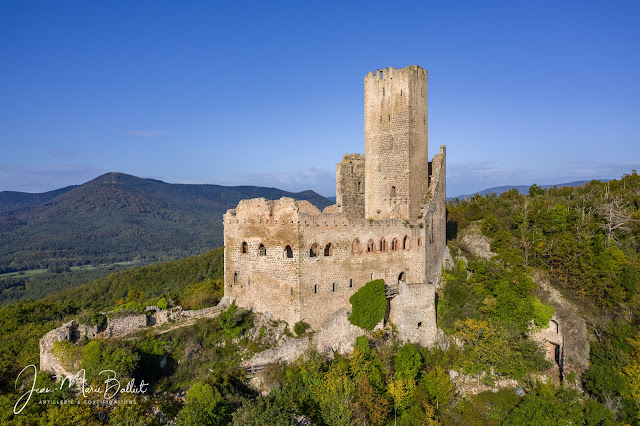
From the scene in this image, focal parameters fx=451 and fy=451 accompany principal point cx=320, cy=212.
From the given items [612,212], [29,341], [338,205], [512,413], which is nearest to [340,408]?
[512,413]

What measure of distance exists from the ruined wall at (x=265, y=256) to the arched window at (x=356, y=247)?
4.24 metres

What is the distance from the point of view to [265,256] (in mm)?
32375

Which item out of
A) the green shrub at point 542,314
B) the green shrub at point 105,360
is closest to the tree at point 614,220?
the green shrub at point 542,314

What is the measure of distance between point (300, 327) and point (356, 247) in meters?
6.94

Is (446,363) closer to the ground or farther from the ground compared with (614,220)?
closer to the ground

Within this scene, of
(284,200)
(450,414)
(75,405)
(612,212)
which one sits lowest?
(450,414)

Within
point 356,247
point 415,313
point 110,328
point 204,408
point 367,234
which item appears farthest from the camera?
point 415,313

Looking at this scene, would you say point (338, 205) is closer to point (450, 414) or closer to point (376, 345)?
point (376, 345)

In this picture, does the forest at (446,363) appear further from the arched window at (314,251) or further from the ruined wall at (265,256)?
the arched window at (314,251)

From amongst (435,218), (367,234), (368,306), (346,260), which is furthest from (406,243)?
(368,306)

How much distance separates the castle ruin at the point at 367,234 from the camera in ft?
102

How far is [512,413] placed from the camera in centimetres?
2869

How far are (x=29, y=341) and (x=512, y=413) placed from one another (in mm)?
42717

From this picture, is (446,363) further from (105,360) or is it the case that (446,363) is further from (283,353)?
(105,360)
